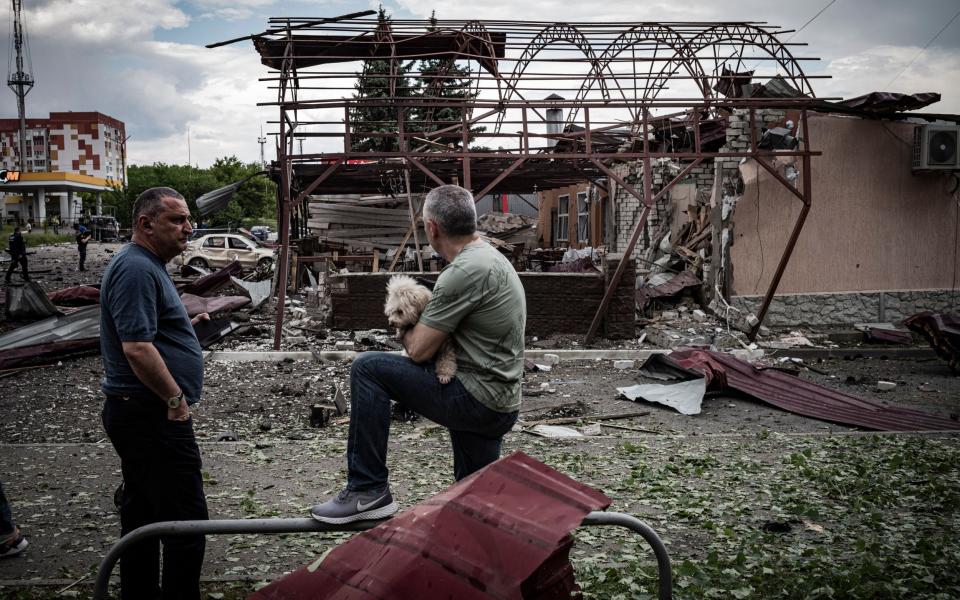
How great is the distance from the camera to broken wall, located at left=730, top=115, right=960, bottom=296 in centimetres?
1412

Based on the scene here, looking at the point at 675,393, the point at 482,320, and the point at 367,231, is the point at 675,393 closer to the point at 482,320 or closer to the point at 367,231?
the point at 482,320

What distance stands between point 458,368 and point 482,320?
226mm

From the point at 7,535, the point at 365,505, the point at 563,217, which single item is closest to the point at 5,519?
the point at 7,535

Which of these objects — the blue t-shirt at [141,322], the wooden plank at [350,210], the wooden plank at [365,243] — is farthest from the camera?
the wooden plank at [350,210]

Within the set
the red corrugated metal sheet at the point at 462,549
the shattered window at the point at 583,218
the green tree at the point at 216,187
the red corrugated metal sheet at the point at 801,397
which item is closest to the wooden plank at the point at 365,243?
the shattered window at the point at 583,218

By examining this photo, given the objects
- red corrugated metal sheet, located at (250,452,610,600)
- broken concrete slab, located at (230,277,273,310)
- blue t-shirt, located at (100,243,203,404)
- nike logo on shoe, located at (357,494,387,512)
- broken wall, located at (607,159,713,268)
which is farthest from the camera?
broken wall, located at (607,159,713,268)

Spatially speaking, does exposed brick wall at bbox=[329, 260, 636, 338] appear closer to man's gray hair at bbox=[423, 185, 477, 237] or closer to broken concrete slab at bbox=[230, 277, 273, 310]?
broken concrete slab at bbox=[230, 277, 273, 310]

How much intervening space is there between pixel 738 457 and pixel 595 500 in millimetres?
4556

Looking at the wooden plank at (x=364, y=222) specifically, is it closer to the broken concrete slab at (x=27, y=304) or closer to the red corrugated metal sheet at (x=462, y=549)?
the broken concrete slab at (x=27, y=304)

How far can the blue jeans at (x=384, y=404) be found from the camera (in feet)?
9.59

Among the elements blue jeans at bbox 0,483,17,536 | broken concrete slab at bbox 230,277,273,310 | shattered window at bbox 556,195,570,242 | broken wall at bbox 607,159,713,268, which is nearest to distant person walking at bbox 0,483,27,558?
blue jeans at bbox 0,483,17,536

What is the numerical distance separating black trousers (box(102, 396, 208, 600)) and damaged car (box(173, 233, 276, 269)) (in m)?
22.7

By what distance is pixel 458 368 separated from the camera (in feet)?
9.86

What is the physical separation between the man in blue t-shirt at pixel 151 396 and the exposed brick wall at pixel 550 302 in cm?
951
